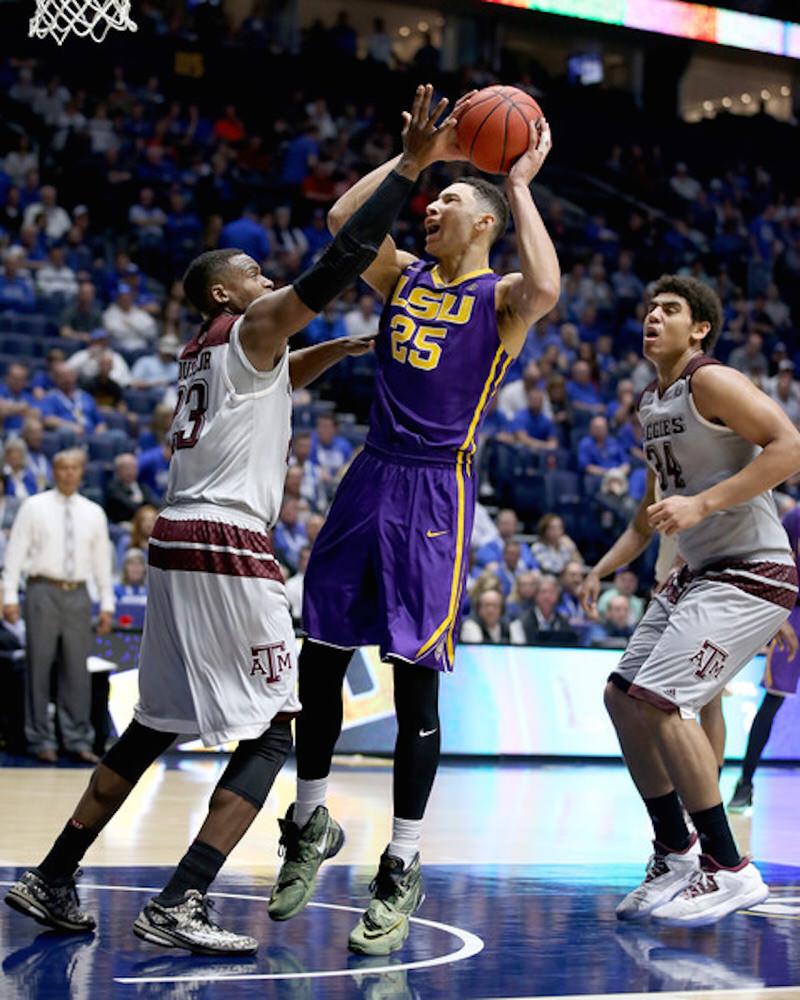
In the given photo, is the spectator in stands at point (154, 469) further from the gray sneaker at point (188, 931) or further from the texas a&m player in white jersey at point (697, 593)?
the gray sneaker at point (188, 931)

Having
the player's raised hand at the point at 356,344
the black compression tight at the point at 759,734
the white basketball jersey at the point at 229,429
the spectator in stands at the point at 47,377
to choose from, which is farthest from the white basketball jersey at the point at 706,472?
the spectator in stands at the point at 47,377

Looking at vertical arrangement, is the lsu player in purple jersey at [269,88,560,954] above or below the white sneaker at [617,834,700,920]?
above

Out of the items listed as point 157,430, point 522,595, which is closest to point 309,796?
point 522,595

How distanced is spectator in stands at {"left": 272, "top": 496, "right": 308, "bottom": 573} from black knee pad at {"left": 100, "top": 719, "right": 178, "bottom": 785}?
7708 millimetres

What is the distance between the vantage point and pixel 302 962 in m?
4.15

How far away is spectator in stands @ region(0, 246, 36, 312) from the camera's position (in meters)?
14.7

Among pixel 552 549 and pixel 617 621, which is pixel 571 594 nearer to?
pixel 617 621

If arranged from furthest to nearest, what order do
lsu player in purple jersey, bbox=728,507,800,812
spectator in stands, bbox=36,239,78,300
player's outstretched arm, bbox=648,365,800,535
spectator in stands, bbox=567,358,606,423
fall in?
spectator in stands, bbox=567,358,606,423 → spectator in stands, bbox=36,239,78,300 → lsu player in purple jersey, bbox=728,507,800,812 → player's outstretched arm, bbox=648,365,800,535

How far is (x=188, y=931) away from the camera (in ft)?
13.7

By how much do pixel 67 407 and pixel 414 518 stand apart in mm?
9308

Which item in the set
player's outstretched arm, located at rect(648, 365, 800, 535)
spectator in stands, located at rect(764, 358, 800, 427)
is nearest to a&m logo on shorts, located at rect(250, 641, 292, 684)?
player's outstretched arm, located at rect(648, 365, 800, 535)

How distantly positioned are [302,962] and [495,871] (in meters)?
2.08

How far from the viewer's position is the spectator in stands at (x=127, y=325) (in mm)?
14773

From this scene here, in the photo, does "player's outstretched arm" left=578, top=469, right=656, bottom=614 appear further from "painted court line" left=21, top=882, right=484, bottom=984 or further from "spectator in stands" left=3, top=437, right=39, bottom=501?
"spectator in stands" left=3, top=437, right=39, bottom=501
